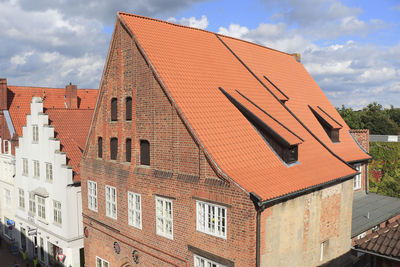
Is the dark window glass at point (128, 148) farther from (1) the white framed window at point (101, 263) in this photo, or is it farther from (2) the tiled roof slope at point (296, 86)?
(2) the tiled roof slope at point (296, 86)

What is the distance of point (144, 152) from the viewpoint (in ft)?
55.8

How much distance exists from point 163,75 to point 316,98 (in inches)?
572

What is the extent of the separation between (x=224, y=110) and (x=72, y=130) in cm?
1628

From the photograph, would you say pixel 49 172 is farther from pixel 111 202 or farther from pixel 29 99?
pixel 29 99

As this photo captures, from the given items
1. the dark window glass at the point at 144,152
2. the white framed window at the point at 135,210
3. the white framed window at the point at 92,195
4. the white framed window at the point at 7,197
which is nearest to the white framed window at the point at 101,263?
the white framed window at the point at 92,195

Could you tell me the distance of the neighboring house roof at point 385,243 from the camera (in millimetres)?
10339

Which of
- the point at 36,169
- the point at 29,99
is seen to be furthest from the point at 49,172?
the point at 29,99

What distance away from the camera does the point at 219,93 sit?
16.6 metres

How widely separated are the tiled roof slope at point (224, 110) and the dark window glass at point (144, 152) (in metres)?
3.42

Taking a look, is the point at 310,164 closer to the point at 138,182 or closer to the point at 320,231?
the point at 320,231

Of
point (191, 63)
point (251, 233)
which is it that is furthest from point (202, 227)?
point (191, 63)

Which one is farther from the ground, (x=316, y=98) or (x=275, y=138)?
(x=316, y=98)

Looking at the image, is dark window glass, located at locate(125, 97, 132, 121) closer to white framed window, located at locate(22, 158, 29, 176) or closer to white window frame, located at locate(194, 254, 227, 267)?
white window frame, located at locate(194, 254, 227, 267)

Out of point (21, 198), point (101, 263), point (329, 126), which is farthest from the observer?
Result: point (21, 198)
